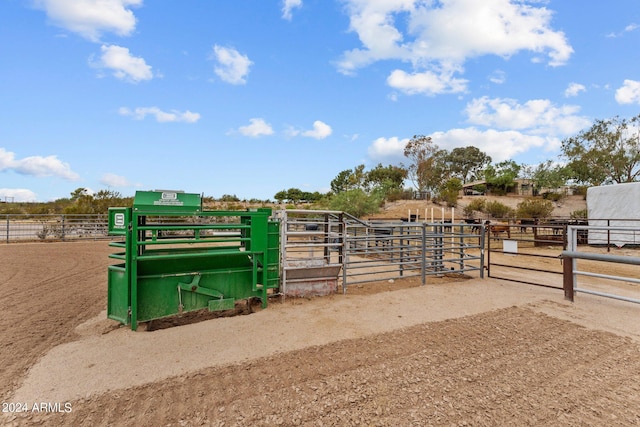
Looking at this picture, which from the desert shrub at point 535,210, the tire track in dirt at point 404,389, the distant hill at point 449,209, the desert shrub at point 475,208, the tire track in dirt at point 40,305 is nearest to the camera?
the tire track in dirt at point 404,389

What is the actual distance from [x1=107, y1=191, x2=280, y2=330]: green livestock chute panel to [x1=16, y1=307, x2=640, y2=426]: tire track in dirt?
156 cm

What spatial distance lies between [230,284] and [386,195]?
38.8m

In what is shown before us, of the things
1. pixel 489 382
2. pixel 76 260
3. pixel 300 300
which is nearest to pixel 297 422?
pixel 489 382

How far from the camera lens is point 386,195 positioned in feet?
138

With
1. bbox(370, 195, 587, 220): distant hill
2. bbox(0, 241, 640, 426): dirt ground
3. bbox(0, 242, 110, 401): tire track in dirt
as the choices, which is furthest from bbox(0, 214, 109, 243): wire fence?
bbox(370, 195, 587, 220): distant hill

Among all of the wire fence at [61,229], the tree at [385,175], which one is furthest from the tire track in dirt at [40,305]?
the tree at [385,175]

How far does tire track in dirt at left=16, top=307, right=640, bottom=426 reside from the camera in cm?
228

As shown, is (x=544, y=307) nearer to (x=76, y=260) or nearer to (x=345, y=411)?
(x=345, y=411)

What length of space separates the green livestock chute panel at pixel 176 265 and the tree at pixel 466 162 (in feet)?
206

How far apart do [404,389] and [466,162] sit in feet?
218

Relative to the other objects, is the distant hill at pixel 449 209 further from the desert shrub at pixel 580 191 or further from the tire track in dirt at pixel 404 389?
the tire track in dirt at pixel 404 389

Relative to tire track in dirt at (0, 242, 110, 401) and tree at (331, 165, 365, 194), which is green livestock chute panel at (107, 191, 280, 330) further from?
tree at (331, 165, 365, 194)

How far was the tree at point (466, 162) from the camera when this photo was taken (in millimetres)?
61688

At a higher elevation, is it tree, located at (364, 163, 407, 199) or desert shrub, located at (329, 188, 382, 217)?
tree, located at (364, 163, 407, 199)
